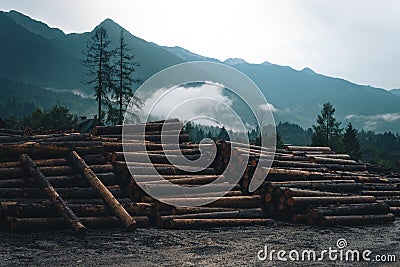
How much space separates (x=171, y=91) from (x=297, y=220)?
501 centimetres

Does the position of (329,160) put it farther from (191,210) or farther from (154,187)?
(154,187)

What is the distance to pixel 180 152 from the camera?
14.2 meters

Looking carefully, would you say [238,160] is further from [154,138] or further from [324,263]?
[324,263]

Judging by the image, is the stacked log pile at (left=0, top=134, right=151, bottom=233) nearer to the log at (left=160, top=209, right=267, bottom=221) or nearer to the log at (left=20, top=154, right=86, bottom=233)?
the log at (left=20, top=154, right=86, bottom=233)

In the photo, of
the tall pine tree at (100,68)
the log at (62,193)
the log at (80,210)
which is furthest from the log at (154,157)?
the tall pine tree at (100,68)

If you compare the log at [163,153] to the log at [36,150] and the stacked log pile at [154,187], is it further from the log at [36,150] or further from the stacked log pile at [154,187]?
the log at [36,150]

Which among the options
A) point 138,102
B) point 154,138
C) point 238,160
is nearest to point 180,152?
point 154,138

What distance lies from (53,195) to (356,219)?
8112mm

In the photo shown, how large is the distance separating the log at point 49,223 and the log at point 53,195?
0.87 ft

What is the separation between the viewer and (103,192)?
34.8 feet

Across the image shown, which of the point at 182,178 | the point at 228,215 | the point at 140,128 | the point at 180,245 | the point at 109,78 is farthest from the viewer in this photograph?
the point at 109,78

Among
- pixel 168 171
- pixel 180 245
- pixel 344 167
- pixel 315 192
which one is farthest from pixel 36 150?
pixel 344 167

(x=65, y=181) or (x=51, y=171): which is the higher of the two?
(x=51, y=171)

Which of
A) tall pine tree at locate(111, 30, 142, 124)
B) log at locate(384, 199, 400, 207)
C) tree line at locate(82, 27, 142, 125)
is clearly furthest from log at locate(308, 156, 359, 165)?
tall pine tree at locate(111, 30, 142, 124)
